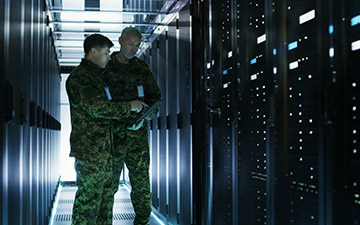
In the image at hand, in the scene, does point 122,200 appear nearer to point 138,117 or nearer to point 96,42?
point 138,117

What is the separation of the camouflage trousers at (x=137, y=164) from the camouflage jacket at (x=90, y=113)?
1.74 feet

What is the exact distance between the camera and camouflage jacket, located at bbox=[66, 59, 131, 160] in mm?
3512

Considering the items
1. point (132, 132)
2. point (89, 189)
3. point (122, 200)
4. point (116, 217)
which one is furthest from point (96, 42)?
point (122, 200)

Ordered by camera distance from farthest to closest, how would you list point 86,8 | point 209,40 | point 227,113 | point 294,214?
point 86,8 → point 209,40 → point 227,113 → point 294,214

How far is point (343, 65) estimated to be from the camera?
1926 millimetres

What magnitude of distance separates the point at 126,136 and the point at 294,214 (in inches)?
82.9

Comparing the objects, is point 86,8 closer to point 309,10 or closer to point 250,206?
point 250,206

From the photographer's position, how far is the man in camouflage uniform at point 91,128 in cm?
353

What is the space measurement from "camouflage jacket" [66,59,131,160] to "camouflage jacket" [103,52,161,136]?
1.74 ft

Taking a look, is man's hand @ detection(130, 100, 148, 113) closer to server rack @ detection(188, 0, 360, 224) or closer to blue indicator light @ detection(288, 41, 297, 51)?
server rack @ detection(188, 0, 360, 224)

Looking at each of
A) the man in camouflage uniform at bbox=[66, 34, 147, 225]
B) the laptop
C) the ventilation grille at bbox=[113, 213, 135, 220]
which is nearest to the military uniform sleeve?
the man in camouflage uniform at bbox=[66, 34, 147, 225]

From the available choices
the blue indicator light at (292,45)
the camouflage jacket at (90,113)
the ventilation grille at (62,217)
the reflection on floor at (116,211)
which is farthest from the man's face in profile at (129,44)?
the ventilation grille at (62,217)

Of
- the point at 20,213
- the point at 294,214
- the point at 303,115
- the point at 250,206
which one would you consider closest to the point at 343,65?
the point at 303,115

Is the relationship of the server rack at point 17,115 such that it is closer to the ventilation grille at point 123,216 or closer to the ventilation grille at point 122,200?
the ventilation grille at point 123,216
